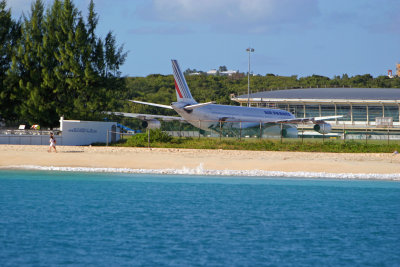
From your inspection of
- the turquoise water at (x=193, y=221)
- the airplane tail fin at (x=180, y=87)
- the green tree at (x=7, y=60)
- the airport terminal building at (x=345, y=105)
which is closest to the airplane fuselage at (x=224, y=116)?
the airplane tail fin at (x=180, y=87)

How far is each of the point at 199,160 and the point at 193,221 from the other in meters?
12.1

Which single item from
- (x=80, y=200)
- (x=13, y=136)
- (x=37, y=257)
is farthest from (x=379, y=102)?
(x=37, y=257)

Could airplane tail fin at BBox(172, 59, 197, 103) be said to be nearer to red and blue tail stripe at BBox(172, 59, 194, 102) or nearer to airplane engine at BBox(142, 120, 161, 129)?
red and blue tail stripe at BBox(172, 59, 194, 102)

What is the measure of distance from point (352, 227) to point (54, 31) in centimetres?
2924

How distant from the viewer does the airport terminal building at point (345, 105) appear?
78.8 metres

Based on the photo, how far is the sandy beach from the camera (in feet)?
92.6

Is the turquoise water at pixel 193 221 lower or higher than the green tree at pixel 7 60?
lower

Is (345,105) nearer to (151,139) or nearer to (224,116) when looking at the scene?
(224,116)

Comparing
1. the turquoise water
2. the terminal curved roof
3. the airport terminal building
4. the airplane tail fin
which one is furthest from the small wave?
the terminal curved roof

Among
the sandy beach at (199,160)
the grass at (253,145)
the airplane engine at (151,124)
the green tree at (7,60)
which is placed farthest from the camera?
the airplane engine at (151,124)

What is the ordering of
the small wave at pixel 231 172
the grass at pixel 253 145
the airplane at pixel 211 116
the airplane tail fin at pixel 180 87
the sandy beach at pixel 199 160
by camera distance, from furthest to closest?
the airplane tail fin at pixel 180 87 < the airplane at pixel 211 116 < the grass at pixel 253 145 < the sandy beach at pixel 199 160 < the small wave at pixel 231 172

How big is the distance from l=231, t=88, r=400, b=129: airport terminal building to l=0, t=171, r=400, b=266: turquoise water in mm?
54492

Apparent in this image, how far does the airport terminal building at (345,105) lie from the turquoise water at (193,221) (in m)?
54.5

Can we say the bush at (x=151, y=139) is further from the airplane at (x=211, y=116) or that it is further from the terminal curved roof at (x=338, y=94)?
the terminal curved roof at (x=338, y=94)
